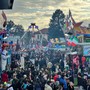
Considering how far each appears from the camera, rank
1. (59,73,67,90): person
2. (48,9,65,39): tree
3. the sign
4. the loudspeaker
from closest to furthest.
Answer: the loudspeaker < (59,73,67,90): person < the sign < (48,9,65,39): tree

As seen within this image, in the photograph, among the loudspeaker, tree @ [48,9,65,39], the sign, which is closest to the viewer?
the loudspeaker

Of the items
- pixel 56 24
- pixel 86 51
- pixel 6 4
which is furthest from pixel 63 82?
pixel 56 24

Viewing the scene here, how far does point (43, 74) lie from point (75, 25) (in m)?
17.2

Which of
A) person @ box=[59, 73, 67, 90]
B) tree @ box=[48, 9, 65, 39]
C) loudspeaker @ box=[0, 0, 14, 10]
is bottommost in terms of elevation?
tree @ box=[48, 9, 65, 39]

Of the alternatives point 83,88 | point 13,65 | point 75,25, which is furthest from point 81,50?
point 75,25

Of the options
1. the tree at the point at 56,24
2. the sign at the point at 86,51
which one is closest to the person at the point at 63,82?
the sign at the point at 86,51

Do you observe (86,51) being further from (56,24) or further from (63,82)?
(56,24)

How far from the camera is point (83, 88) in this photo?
397 inches

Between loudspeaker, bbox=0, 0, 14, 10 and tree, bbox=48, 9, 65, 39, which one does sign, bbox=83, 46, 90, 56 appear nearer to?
loudspeaker, bbox=0, 0, 14, 10

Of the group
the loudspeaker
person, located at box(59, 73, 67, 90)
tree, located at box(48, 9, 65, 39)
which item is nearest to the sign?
person, located at box(59, 73, 67, 90)

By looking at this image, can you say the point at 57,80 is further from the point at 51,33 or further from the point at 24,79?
the point at 51,33

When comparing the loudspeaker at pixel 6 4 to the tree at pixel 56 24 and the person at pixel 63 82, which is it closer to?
the person at pixel 63 82

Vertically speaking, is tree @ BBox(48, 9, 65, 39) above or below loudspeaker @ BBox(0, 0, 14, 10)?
below

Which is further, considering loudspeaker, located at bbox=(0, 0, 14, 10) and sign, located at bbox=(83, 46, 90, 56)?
sign, located at bbox=(83, 46, 90, 56)
